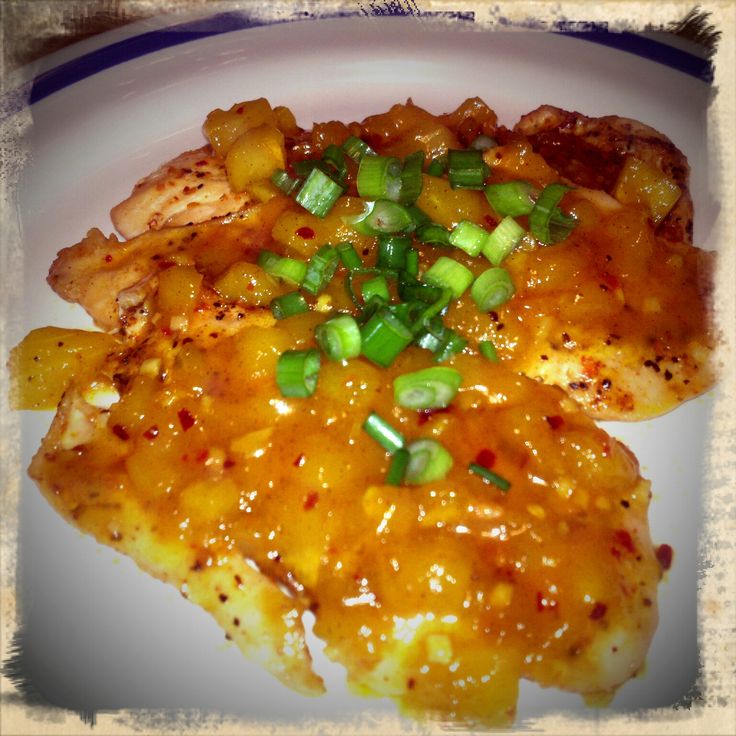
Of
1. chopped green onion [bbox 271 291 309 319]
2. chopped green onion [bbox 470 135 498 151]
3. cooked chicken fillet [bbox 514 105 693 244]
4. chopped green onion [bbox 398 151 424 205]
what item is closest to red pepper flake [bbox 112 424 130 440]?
chopped green onion [bbox 271 291 309 319]

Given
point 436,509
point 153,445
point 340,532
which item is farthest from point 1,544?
point 436,509

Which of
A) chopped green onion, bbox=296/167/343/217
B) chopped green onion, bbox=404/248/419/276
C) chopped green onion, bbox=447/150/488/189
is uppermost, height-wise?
chopped green onion, bbox=447/150/488/189

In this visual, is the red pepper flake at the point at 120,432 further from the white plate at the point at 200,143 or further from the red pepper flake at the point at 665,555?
the red pepper flake at the point at 665,555

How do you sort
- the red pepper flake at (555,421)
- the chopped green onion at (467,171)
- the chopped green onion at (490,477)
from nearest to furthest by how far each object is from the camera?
the chopped green onion at (490,477) < the red pepper flake at (555,421) < the chopped green onion at (467,171)

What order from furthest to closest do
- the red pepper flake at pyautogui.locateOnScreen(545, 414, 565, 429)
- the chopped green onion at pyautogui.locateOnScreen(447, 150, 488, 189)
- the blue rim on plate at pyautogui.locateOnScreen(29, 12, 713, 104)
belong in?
1. the blue rim on plate at pyautogui.locateOnScreen(29, 12, 713, 104)
2. the chopped green onion at pyautogui.locateOnScreen(447, 150, 488, 189)
3. the red pepper flake at pyautogui.locateOnScreen(545, 414, 565, 429)

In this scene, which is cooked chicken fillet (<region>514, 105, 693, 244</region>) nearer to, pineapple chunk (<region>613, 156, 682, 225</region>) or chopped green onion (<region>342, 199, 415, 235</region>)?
pineapple chunk (<region>613, 156, 682, 225</region>)

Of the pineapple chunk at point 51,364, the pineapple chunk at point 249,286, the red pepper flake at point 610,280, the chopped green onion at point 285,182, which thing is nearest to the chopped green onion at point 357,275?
the pineapple chunk at point 249,286

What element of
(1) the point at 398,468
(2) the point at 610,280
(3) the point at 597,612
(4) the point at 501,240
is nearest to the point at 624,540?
(3) the point at 597,612
